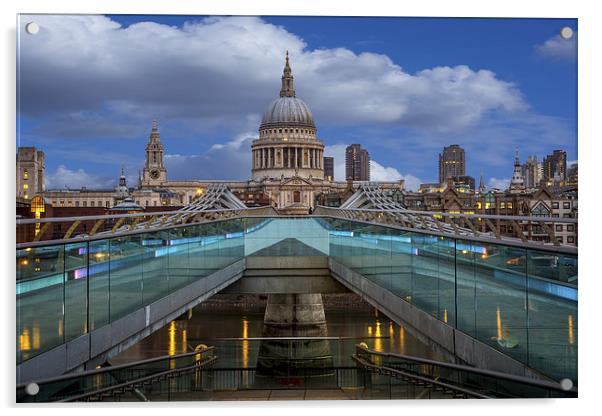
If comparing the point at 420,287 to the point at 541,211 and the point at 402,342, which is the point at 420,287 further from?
the point at 541,211

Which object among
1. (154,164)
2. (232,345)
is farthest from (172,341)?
(154,164)

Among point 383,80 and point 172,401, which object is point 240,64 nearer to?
point 383,80

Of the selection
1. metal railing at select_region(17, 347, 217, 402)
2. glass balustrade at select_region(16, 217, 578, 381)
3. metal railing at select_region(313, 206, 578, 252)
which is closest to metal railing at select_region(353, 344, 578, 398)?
glass balustrade at select_region(16, 217, 578, 381)

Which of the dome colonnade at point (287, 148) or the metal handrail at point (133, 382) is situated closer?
the metal handrail at point (133, 382)

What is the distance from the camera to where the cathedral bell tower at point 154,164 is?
5822 inches

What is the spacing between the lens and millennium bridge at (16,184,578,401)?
6.60 m

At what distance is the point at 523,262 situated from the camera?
659cm

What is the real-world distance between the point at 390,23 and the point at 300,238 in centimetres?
734

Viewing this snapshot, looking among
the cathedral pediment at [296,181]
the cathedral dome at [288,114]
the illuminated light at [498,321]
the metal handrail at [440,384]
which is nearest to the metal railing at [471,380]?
the metal handrail at [440,384]

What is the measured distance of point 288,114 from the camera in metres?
140

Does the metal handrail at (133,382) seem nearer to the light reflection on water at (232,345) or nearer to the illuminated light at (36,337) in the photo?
the light reflection on water at (232,345)

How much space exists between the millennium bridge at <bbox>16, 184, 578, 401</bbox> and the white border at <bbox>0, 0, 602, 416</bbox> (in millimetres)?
350

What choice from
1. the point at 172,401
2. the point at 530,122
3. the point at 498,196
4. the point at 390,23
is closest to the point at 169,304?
the point at 172,401
